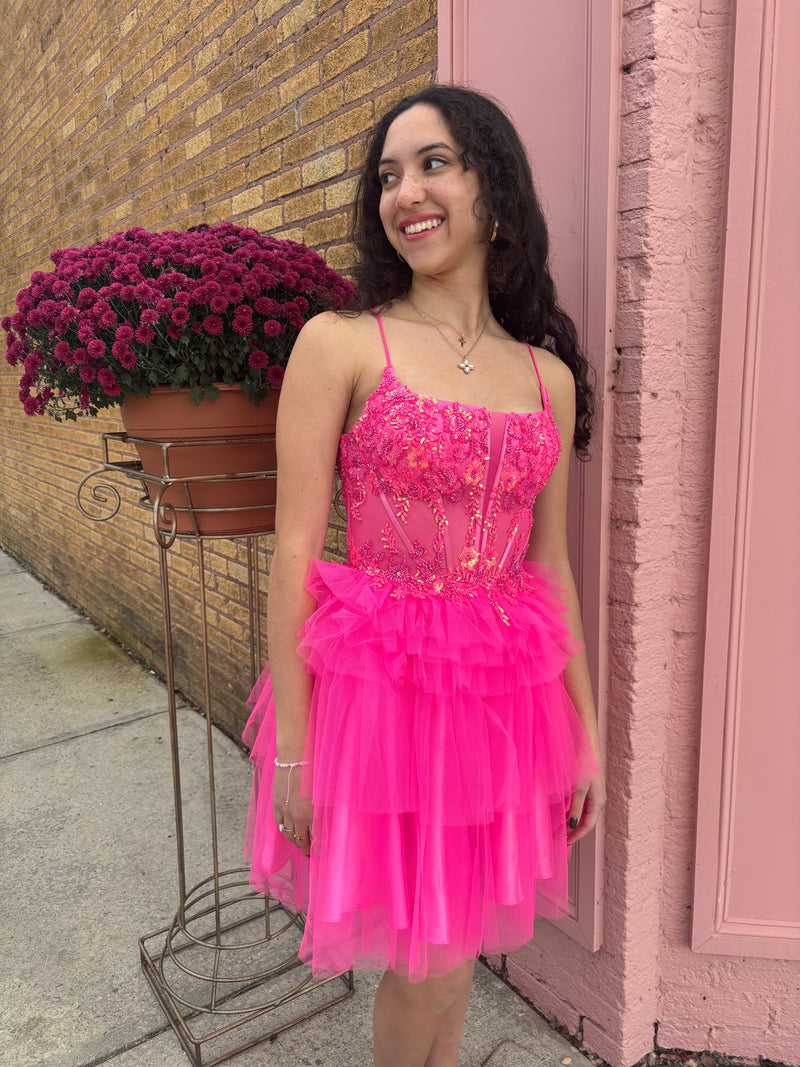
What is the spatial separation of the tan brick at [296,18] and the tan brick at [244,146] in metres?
0.37

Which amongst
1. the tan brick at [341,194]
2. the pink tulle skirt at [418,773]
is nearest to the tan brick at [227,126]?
the tan brick at [341,194]

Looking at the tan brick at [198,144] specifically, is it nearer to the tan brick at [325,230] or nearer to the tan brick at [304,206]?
the tan brick at [304,206]

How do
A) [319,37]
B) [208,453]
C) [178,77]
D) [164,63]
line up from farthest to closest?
[164,63] < [178,77] < [319,37] < [208,453]

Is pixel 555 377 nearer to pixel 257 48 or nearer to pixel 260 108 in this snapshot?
pixel 260 108

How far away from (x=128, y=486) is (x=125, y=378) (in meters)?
3.27

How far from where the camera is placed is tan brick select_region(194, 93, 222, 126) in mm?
3287

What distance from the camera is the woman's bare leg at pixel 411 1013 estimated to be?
1.52 meters

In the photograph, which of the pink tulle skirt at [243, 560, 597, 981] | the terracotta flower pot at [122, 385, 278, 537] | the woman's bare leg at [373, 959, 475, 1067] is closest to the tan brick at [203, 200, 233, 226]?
the terracotta flower pot at [122, 385, 278, 537]

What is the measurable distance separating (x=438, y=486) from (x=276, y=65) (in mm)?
2273

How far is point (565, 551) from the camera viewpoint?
1.74m

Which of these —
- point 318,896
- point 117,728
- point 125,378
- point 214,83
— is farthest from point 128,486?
point 318,896

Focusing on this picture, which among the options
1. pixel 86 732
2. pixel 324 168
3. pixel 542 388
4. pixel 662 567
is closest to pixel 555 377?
pixel 542 388

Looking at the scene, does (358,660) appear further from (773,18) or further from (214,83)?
(214,83)

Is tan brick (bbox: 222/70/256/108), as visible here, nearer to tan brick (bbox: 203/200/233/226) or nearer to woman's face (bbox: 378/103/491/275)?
tan brick (bbox: 203/200/233/226)
